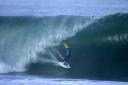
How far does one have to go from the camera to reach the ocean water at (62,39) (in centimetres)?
269

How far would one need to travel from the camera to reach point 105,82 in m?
2.68

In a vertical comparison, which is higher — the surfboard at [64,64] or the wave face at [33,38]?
the wave face at [33,38]

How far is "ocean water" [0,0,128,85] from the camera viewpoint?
269 cm

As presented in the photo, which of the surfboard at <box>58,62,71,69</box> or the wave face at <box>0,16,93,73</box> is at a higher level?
the wave face at <box>0,16,93,73</box>

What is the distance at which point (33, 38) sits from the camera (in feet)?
8.95

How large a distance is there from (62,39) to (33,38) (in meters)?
0.22

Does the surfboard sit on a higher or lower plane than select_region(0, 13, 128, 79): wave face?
lower

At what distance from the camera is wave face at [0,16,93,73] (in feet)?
8.91

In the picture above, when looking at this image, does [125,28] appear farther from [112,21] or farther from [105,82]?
[105,82]

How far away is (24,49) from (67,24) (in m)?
0.38

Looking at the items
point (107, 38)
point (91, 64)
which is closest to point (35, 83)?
point (91, 64)

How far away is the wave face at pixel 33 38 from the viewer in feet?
8.91

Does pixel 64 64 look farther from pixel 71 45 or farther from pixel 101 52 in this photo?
pixel 101 52

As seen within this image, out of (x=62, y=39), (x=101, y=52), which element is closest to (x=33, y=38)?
(x=62, y=39)
